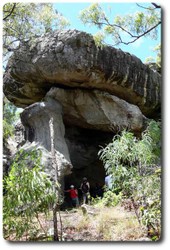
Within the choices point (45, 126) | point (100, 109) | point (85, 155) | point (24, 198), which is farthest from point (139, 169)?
point (85, 155)

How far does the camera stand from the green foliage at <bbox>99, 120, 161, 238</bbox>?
3.62 m

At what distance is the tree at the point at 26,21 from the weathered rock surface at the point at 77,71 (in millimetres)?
700

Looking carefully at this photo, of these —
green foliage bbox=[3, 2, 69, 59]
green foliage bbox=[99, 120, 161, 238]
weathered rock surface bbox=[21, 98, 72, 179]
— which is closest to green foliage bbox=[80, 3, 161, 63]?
green foliage bbox=[3, 2, 69, 59]

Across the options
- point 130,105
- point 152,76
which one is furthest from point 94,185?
point 152,76

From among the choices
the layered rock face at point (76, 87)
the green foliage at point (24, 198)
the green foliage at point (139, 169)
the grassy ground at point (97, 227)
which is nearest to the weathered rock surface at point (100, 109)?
the layered rock face at point (76, 87)

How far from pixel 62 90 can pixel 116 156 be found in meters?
2.67

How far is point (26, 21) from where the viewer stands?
179 inches

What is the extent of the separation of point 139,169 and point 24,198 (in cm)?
119

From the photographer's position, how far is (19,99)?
6785 mm

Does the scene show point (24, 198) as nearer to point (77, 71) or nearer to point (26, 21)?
point (26, 21)

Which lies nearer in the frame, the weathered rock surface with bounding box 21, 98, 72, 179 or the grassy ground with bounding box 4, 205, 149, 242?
the grassy ground with bounding box 4, 205, 149, 242

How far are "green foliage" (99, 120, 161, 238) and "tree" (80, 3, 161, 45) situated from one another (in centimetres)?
99

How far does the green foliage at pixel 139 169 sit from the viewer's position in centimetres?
362

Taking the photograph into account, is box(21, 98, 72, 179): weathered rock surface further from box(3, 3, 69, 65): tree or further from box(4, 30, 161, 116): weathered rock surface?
box(3, 3, 69, 65): tree
